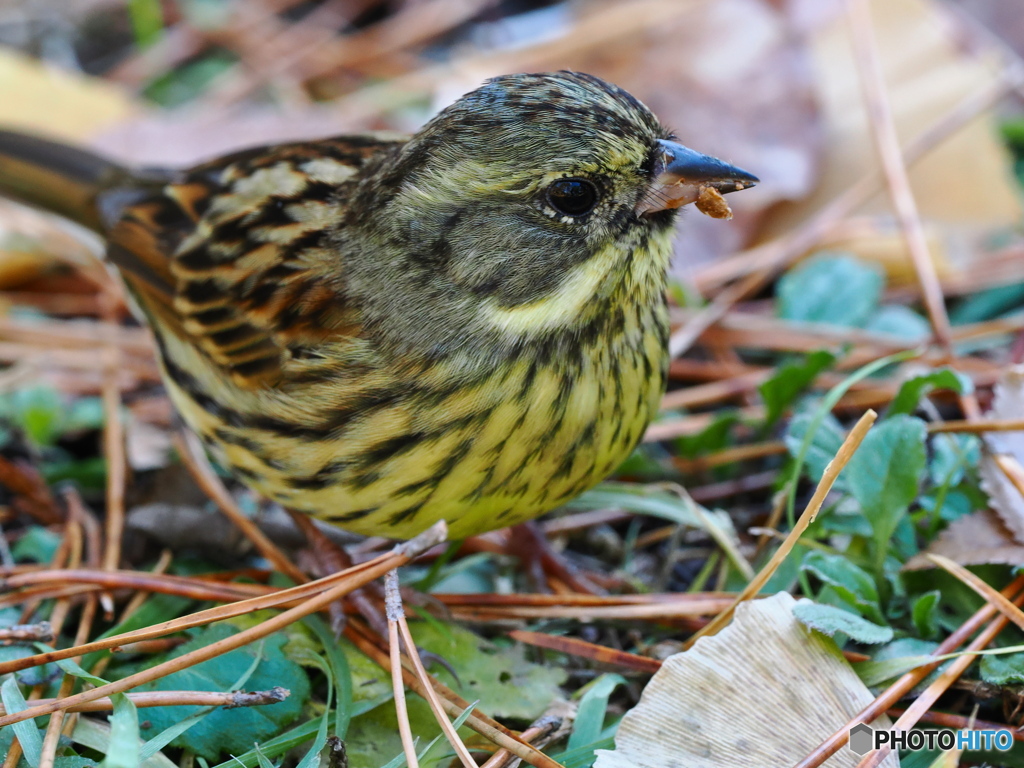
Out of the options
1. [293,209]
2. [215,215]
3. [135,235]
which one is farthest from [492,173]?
[135,235]

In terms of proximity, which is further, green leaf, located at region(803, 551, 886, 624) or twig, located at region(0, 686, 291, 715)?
green leaf, located at region(803, 551, 886, 624)

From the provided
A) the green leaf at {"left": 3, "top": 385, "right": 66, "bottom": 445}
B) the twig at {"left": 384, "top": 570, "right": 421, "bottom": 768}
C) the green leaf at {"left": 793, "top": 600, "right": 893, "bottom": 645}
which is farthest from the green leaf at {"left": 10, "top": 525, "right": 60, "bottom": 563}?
the green leaf at {"left": 793, "top": 600, "right": 893, "bottom": 645}

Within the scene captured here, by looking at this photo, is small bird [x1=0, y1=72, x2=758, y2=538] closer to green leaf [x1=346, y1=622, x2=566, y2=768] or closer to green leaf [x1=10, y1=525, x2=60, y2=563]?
green leaf [x1=346, y1=622, x2=566, y2=768]

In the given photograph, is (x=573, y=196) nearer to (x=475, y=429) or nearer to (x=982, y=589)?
(x=475, y=429)

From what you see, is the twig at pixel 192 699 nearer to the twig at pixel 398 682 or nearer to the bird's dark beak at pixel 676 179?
the twig at pixel 398 682

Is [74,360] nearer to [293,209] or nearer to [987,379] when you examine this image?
[293,209]

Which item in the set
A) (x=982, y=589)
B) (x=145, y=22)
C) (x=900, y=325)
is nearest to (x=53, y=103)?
(x=145, y=22)
